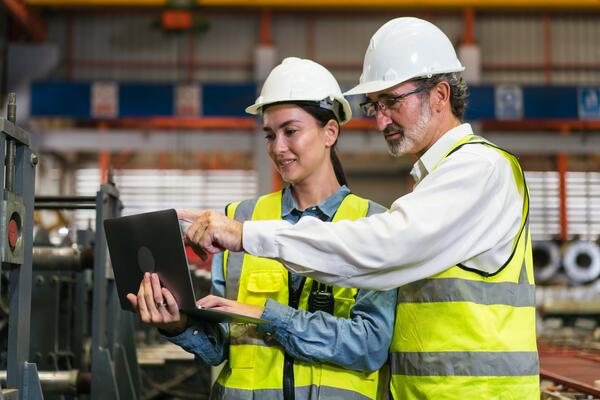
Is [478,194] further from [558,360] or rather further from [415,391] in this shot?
[558,360]

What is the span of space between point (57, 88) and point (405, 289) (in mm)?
10609

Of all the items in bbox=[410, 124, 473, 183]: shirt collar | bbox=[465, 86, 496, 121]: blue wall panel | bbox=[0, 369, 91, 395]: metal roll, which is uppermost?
bbox=[465, 86, 496, 121]: blue wall panel

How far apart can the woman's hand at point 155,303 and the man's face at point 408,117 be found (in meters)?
0.76

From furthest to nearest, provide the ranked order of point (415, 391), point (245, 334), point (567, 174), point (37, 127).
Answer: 1. point (567, 174)
2. point (37, 127)
3. point (245, 334)
4. point (415, 391)

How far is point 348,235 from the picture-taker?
6.36ft

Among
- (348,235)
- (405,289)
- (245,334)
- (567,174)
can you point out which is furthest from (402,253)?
(567,174)

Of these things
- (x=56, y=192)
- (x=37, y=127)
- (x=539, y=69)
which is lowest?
(x=56, y=192)

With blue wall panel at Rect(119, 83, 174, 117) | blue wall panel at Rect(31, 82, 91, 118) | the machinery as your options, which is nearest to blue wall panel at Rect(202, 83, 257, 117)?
blue wall panel at Rect(119, 83, 174, 117)

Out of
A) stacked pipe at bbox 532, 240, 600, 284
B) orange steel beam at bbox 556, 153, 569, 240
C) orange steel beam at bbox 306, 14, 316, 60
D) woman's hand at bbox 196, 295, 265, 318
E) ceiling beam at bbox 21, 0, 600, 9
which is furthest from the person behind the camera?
orange steel beam at bbox 556, 153, 569, 240

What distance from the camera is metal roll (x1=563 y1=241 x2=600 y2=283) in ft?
36.2

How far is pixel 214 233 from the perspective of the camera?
80.2 inches

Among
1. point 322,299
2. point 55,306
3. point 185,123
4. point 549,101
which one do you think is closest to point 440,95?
point 322,299

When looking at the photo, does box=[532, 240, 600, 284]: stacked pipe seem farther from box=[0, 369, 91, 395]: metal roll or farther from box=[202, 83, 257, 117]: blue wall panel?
box=[0, 369, 91, 395]: metal roll

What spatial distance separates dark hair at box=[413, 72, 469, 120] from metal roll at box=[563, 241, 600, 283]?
9352 millimetres
